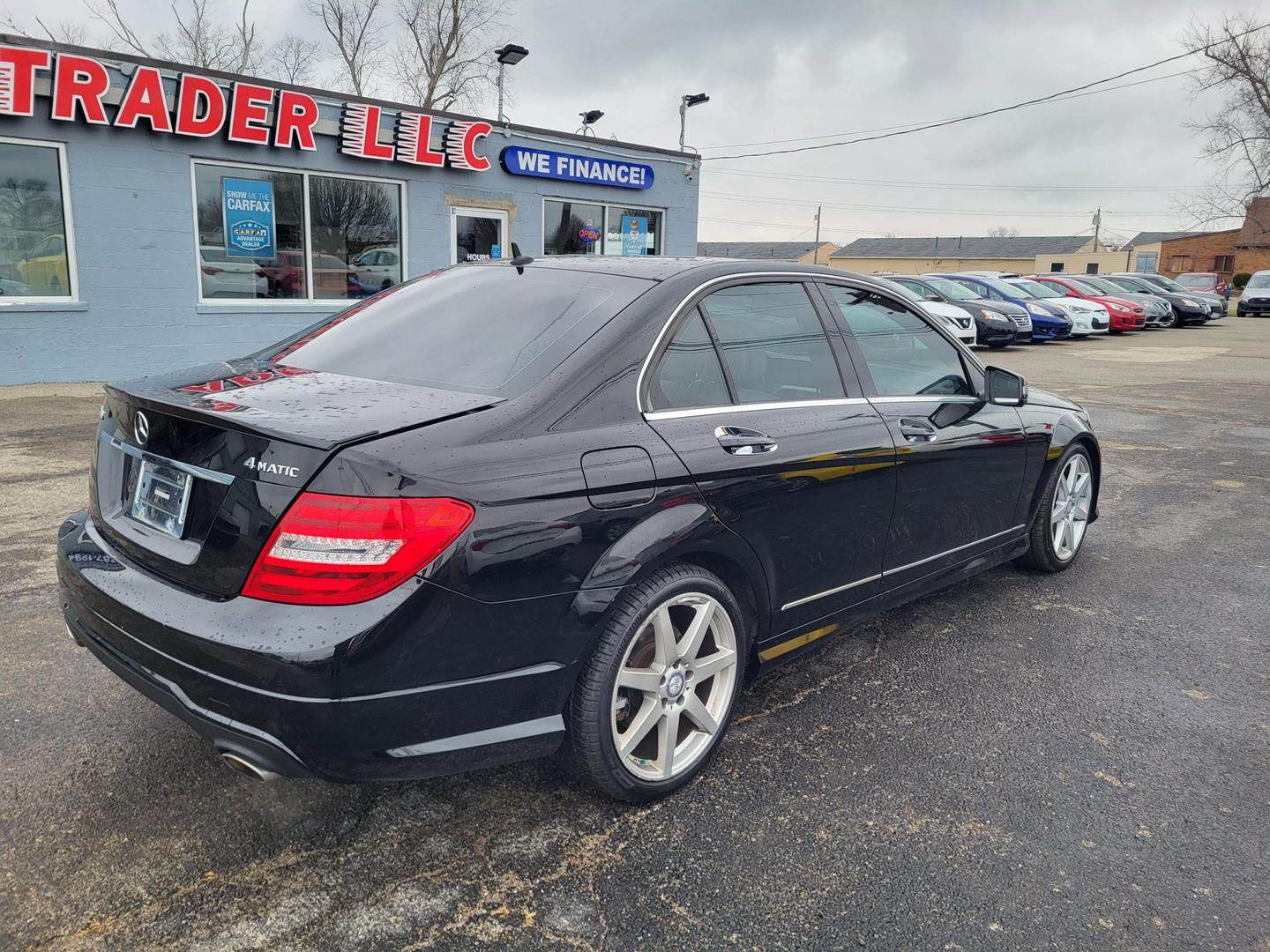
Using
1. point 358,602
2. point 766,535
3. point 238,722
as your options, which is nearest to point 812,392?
point 766,535

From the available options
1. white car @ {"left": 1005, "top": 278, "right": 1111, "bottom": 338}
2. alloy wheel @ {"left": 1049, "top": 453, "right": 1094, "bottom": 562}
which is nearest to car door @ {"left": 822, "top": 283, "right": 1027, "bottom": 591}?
alloy wheel @ {"left": 1049, "top": 453, "right": 1094, "bottom": 562}

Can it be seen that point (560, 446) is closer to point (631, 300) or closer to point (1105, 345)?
point (631, 300)

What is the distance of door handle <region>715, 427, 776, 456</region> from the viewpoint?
2.90 metres

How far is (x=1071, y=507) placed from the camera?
5.01 meters

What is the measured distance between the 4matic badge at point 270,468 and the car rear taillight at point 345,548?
0.06m

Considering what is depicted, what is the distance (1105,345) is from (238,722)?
22041 millimetres

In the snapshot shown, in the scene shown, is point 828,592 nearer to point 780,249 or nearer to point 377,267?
point 377,267

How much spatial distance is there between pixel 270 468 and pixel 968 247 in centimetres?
9812

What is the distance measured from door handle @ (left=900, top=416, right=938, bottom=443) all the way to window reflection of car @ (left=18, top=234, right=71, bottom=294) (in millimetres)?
10552

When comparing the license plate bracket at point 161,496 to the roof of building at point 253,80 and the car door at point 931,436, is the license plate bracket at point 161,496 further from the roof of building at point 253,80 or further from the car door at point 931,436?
the roof of building at point 253,80

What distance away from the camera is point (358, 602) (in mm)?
2180

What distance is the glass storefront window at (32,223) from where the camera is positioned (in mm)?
10227

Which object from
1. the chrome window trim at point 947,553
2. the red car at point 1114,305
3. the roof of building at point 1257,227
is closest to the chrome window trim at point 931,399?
the chrome window trim at point 947,553

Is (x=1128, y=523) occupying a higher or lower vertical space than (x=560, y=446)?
lower
